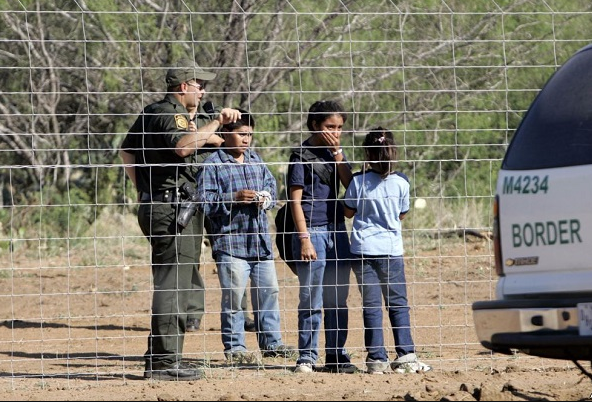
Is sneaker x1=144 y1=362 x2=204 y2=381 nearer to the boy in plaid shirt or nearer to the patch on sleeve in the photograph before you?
the boy in plaid shirt

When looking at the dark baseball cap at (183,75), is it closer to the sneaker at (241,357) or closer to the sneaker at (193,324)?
the sneaker at (241,357)

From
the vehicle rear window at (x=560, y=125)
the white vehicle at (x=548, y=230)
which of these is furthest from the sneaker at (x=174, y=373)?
the vehicle rear window at (x=560, y=125)

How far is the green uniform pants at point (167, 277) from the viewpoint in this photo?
23.9ft

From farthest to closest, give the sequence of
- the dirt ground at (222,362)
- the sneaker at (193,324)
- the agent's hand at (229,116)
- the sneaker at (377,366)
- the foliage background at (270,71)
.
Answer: the foliage background at (270,71), the sneaker at (193,324), the sneaker at (377,366), the agent's hand at (229,116), the dirt ground at (222,362)

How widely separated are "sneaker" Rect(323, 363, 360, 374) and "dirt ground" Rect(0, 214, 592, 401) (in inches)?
6.1

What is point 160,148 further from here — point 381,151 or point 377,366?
point 377,366

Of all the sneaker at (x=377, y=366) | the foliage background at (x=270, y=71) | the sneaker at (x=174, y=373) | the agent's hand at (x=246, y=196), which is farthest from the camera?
the foliage background at (x=270, y=71)

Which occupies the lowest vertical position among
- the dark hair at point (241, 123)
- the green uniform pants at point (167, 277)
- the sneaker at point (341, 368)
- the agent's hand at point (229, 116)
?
the sneaker at point (341, 368)

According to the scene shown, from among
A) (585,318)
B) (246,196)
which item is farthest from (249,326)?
(585,318)

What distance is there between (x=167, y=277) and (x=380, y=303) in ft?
4.57

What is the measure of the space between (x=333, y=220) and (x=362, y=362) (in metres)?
1.01

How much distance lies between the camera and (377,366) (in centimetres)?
750

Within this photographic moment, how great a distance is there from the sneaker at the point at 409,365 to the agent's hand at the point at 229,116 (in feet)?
6.18

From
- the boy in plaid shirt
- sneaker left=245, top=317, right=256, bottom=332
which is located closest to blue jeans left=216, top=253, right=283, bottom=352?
the boy in plaid shirt
